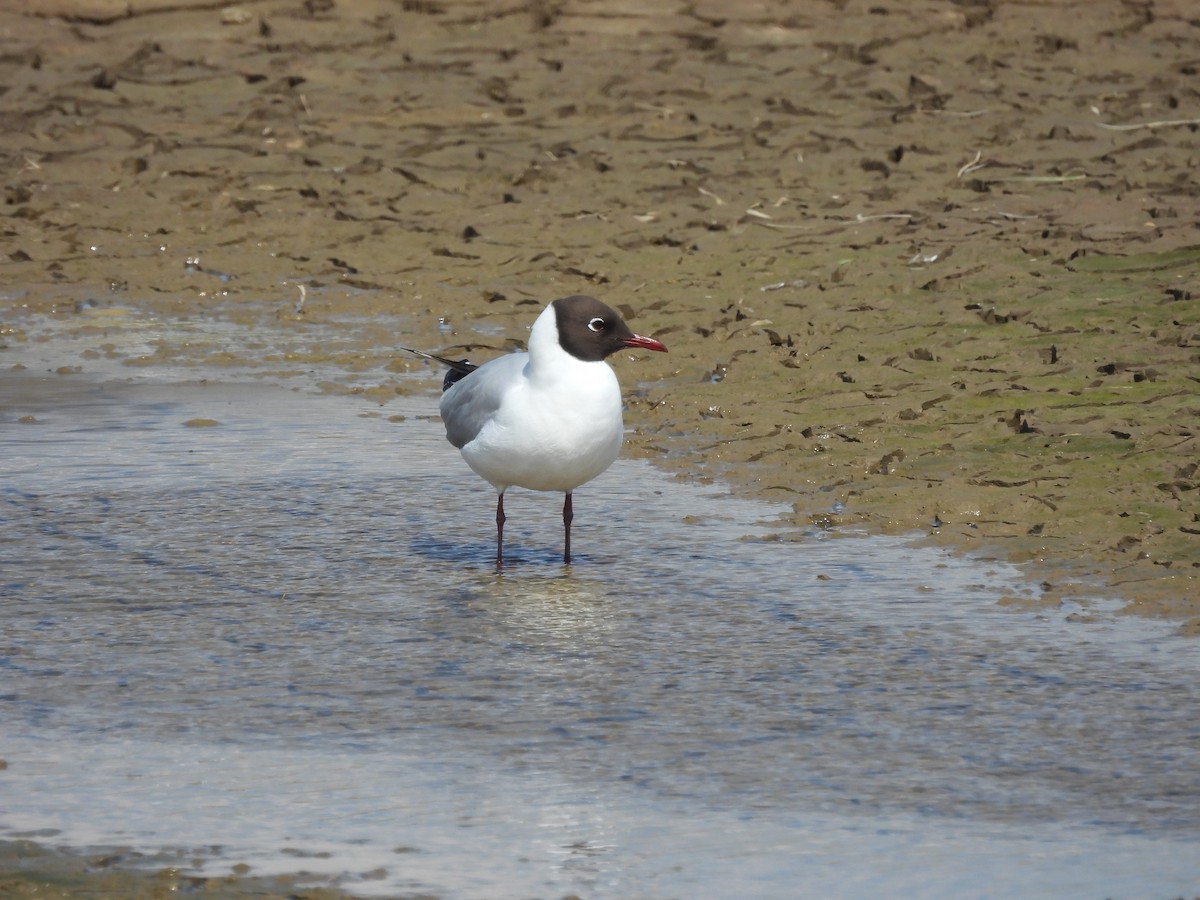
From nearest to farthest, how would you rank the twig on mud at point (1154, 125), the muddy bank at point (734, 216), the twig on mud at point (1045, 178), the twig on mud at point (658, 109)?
the muddy bank at point (734, 216), the twig on mud at point (1045, 178), the twig on mud at point (1154, 125), the twig on mud at point (658, 109)

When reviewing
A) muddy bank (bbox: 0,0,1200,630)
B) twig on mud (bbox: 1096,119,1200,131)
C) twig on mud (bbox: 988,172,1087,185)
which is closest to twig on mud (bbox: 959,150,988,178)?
muddy bank (bbox: 0,0,1200,630)

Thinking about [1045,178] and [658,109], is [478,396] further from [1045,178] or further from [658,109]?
[658,109]

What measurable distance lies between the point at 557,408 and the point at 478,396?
1.56 feet

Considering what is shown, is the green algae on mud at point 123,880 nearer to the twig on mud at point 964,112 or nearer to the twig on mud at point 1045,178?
the twig on mud at point 1045,178

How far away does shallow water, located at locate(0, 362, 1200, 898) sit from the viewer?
184 inches

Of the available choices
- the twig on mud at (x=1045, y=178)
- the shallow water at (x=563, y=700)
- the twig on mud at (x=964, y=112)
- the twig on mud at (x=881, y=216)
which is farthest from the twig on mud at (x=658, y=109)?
the shallow water at (x=563, y=700)

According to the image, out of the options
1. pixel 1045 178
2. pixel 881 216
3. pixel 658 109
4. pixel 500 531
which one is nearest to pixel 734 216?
pixel 881 216

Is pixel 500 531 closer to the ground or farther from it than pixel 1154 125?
closer to the ground

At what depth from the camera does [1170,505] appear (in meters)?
7.50

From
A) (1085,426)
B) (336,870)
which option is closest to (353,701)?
(336,870)

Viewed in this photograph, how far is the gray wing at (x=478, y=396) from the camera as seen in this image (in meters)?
7.36

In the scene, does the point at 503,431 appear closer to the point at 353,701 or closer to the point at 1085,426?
the point at 353,701

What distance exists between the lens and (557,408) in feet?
23.4

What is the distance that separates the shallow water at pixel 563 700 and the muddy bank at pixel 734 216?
0.73 meters
